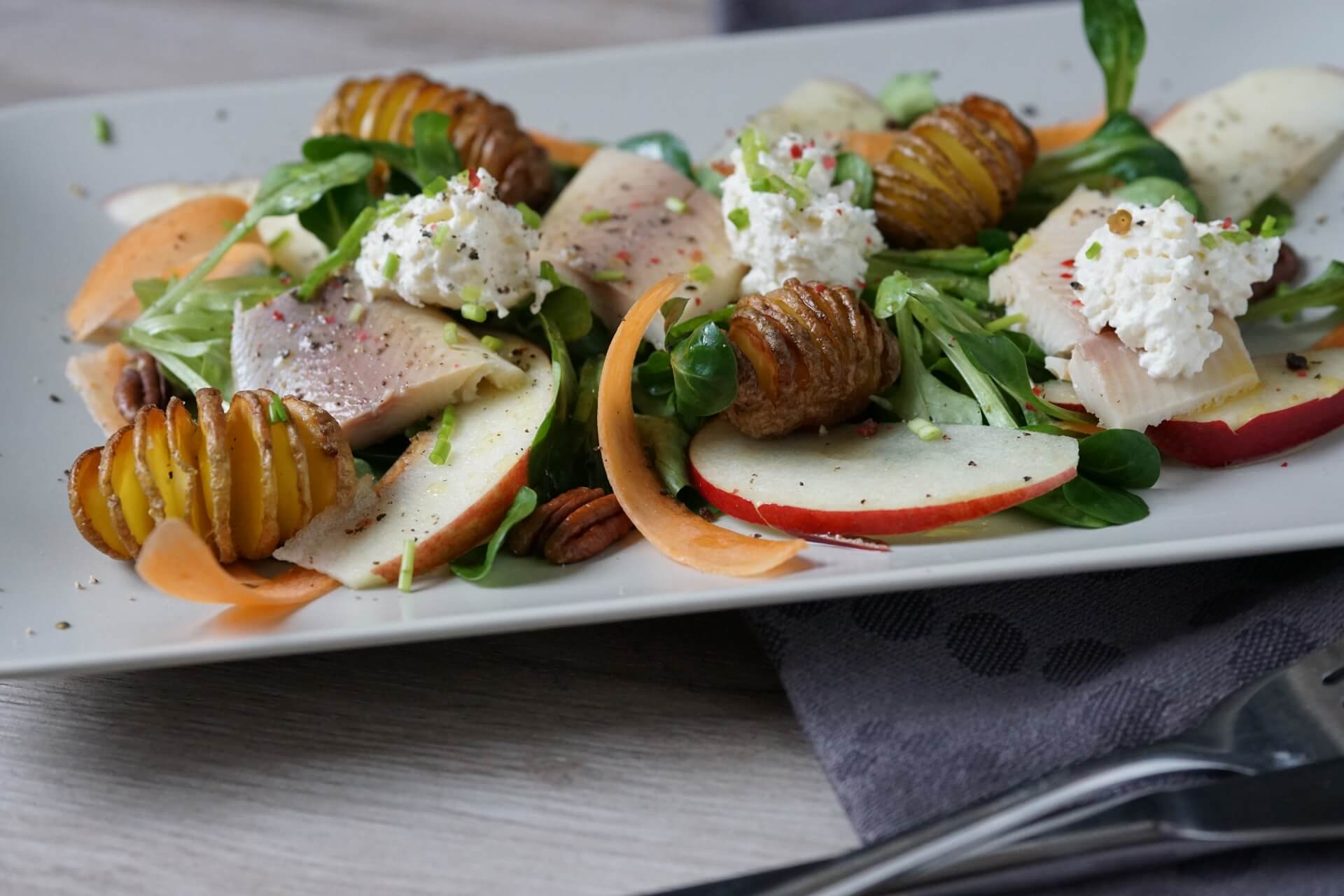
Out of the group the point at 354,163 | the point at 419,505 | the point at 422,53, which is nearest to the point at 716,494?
the point at 419,505

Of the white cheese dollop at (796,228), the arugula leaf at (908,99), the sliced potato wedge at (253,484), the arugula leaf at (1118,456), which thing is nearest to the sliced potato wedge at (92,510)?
the sliced potato wedge at (253,484)

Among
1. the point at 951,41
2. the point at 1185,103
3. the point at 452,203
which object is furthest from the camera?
the point at 951,41

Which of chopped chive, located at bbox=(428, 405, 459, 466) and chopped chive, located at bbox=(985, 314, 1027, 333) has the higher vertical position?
chopped chive, located at bbox=(985, 314, 1027, 333)

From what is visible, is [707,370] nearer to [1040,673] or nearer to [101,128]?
[1040,673]

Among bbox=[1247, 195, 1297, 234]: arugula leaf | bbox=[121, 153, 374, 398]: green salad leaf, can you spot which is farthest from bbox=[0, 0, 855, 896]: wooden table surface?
bbox=[1247, 195, 1297, 234]: arugula leaf

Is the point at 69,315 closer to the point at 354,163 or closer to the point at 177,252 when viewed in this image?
the point at 177,252

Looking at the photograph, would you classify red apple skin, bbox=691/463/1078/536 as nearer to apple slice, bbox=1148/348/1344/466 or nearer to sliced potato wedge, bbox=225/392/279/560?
apple slice, bbox=1148/348/1344/466
